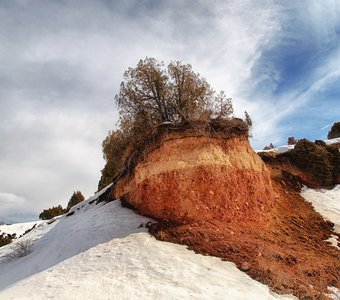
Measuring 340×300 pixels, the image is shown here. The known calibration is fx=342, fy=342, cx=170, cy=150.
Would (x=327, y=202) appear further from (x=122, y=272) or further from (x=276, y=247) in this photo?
(x=122, y=272)

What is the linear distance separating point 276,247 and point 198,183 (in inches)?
146

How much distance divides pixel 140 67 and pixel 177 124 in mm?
3576

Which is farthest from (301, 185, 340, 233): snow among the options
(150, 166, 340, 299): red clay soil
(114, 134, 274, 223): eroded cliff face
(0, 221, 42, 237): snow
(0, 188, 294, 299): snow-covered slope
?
(0, 221, 42, 237): snow

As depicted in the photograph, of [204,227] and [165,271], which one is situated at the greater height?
[204,227]

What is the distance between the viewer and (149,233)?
1212 cm

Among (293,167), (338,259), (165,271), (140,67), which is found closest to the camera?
(165,271)

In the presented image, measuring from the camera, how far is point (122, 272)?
30.7ft

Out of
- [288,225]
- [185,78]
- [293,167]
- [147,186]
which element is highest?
[185,78]

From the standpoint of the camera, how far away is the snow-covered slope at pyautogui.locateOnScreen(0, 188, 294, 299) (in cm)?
820

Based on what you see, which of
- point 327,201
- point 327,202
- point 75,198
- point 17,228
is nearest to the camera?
point 327,202

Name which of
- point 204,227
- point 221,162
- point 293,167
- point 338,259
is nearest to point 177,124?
point 221,162

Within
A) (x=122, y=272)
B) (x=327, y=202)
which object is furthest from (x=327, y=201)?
(x=122, y=272)

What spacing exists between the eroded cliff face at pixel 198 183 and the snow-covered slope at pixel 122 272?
4.19 ft

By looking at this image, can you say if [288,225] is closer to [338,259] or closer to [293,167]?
[338,259]
